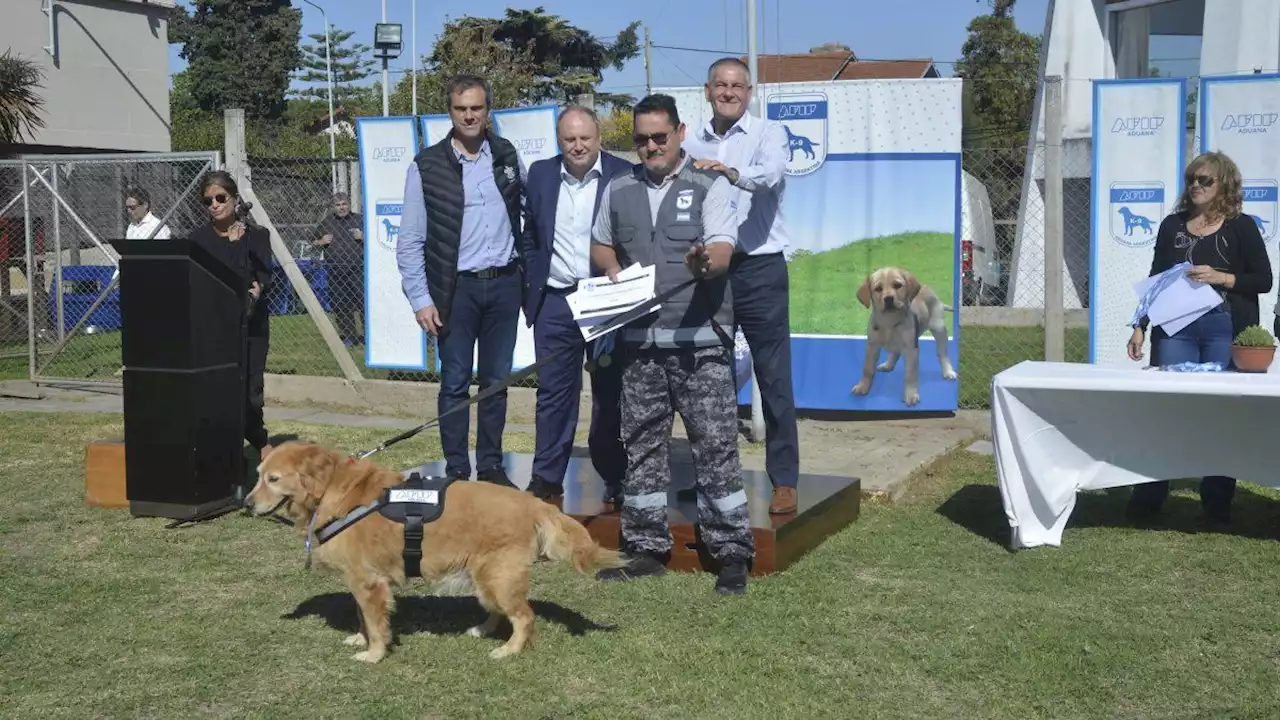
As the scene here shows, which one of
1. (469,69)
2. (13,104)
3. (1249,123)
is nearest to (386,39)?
(469,69)

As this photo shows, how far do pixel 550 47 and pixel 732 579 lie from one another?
47.8m

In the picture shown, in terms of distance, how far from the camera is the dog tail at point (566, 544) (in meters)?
4.70

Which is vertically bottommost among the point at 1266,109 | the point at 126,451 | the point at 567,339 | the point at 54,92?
the point at 126,451

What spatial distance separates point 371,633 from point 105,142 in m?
25.6

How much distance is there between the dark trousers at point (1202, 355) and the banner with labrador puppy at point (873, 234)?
9.68 feet

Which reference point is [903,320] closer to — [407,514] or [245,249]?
[245,249]

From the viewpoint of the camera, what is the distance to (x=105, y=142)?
27234 mm

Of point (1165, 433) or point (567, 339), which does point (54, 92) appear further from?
point (1165, 433)

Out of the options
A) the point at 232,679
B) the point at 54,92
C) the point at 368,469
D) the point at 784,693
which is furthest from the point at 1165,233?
the point at 54,92

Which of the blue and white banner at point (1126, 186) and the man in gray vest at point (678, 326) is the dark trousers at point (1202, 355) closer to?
the blue and white banner at point (1126, 186)

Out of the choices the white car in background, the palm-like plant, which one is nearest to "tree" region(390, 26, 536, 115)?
the white car in background

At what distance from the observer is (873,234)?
9703 millimetres

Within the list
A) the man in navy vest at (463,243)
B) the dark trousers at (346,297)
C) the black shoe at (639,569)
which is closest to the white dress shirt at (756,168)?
the man in navy vest at (463,243)

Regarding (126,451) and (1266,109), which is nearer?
(126,451)
